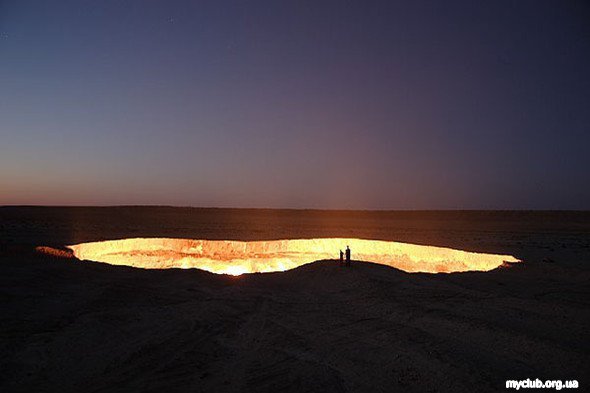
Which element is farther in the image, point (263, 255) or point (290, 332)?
point (263, 255)

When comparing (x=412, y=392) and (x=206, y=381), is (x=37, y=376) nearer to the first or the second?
(x=206, y=381)

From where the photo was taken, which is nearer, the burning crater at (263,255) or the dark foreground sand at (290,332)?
the dark foreground sand at (290,332)

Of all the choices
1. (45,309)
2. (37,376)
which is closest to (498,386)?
(37,376)

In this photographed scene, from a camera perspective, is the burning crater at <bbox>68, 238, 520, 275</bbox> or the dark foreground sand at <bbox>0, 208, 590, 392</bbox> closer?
the dark foreground sand at <bbox>0, 208, 590, 392</bbox>

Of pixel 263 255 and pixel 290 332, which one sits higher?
pixel 290 332
